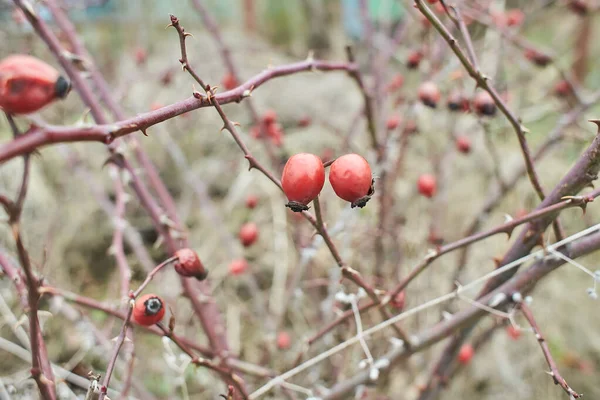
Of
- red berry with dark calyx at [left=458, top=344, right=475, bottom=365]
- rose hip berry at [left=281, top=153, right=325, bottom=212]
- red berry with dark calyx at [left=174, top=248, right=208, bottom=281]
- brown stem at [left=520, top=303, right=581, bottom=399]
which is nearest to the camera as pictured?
rose hip berry at [left=281, top=153, right=325, bottom=212]

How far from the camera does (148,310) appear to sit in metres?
0.69

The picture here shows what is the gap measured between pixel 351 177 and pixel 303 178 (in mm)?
51

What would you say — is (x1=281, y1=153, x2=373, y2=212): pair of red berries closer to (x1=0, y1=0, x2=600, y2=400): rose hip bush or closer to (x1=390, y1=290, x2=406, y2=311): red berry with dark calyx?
(x1=0, y1=0, x2=600, y2=400): rose hip bush

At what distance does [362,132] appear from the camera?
106 inches

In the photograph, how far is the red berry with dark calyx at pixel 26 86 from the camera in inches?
17.1

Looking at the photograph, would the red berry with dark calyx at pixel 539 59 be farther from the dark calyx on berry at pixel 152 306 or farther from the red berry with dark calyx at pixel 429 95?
the dark calyx on berry at pixel 152 306

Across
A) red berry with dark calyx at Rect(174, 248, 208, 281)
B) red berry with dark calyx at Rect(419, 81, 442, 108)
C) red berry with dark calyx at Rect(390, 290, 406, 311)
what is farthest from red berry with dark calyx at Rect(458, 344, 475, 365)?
red berry with dark calyx at Rect(174, 248, 208, 281)

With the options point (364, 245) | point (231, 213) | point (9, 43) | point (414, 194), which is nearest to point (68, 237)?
point (231, 213)

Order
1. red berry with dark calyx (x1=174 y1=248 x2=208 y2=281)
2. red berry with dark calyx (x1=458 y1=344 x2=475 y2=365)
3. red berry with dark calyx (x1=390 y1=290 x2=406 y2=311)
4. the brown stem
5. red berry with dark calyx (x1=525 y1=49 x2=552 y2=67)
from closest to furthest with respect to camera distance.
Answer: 1. the brown stem
2. red berry with dark calyx (x1=174 y1=248 x2=208 y2=281)
3. red berry with dark calyx (x1=390 y1=290 x2=406 y2=311)
4. red berry with dark calyx (x1=458 y1=344 x2=475 y2=365)
5. red berry with dark calyx (x1=525 y1=49 x2=552 y2=67)

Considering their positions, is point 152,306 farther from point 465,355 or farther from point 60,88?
point 465,355

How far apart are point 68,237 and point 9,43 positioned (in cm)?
124

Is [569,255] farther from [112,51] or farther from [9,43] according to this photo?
[112,51]

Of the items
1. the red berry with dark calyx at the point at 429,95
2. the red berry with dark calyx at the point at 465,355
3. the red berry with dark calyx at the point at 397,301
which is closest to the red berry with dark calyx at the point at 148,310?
the red berry with dark calyx at the point at 397,301

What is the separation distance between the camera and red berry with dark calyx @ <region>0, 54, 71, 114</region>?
0.43 metres
